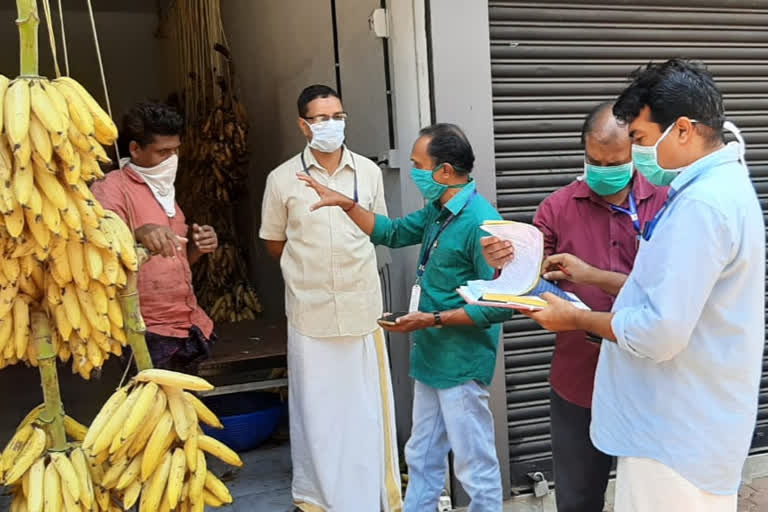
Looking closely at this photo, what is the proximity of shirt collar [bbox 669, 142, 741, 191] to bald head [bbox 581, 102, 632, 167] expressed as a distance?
0.64 metres

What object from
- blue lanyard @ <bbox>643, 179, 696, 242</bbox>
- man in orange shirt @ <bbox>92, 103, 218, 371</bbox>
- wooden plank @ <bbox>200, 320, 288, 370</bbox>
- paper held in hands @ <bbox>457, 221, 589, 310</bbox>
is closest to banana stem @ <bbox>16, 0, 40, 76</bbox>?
man in orange shirt @ <bbox>92, 103, 218, 371</bbox>

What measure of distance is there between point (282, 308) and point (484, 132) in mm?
3151

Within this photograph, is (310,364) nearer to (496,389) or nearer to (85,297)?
(496,389)

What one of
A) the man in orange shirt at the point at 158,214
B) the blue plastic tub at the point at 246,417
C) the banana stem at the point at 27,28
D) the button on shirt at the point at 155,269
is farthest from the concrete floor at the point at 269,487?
the banana stem at the point at 27,28

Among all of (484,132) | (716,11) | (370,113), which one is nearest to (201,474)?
(484,132)

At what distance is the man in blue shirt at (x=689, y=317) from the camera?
5.00 feet

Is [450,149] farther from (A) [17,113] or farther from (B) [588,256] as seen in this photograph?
(A) [17,113]

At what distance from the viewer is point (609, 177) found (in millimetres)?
2316

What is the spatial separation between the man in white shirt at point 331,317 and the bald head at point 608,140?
1.27 meters

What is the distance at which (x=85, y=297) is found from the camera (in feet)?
6.17

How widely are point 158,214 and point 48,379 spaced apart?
96 centimetres

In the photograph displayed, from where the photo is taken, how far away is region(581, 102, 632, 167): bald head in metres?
2.29

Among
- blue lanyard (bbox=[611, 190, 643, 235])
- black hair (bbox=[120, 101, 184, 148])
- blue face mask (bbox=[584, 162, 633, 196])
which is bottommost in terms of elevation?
blue lanyard (bbox=[611, 190, 643, 235])

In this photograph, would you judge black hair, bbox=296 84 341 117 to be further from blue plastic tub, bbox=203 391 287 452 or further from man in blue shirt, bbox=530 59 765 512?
blue plastic tub, bbox=203 391 287 452
